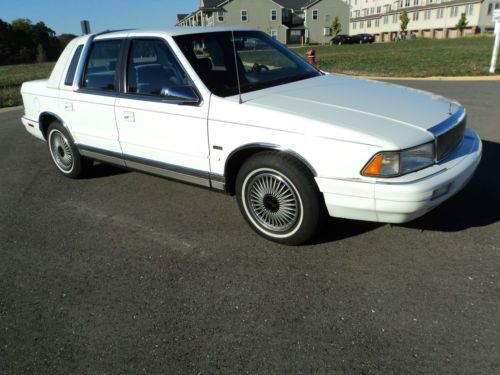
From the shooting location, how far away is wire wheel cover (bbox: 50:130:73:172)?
18.1ft

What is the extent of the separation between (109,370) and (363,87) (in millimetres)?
3236

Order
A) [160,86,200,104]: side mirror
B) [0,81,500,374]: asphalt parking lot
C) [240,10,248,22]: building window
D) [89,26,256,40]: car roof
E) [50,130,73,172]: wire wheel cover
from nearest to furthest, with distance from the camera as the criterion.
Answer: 1. [0,81,500,374]: asphalt parking lot
2. [160,86,200,104]: side mirror
3. [89,26,256,40]: car roof
4. [50,130,73,172]: wire wheel cover
5. [240,10,248,22]: building window

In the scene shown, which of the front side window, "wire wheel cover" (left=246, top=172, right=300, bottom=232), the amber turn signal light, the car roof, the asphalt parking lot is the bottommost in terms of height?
the asphalt parking lot

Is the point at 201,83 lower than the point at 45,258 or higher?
higher

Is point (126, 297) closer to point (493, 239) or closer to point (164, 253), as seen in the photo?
point (164, 253)

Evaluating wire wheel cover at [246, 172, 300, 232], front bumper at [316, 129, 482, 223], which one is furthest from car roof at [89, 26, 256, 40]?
front bumper at [316, 129, 482, 223]

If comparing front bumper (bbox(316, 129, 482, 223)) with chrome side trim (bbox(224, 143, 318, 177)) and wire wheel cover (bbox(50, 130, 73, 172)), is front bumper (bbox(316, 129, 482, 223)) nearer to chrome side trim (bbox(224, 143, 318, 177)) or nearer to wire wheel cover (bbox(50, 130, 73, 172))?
chrome side trim (bbox(224, 143, 318, 177))

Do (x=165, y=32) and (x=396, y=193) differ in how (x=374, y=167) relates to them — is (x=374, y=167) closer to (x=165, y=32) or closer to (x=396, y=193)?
(x=396, y=193)

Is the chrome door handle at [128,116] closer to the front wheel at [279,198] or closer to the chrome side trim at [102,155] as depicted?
the chrome side trim at [102,155]

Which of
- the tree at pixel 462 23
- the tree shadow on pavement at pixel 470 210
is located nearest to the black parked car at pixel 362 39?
the tree at pixel 462 23

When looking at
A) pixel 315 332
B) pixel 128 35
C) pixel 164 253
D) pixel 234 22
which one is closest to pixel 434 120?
pixel 315 332

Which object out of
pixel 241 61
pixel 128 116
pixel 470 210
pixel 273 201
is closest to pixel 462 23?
pixel 470 210

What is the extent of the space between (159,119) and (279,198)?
140 centimetres

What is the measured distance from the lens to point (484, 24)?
6222 cm
